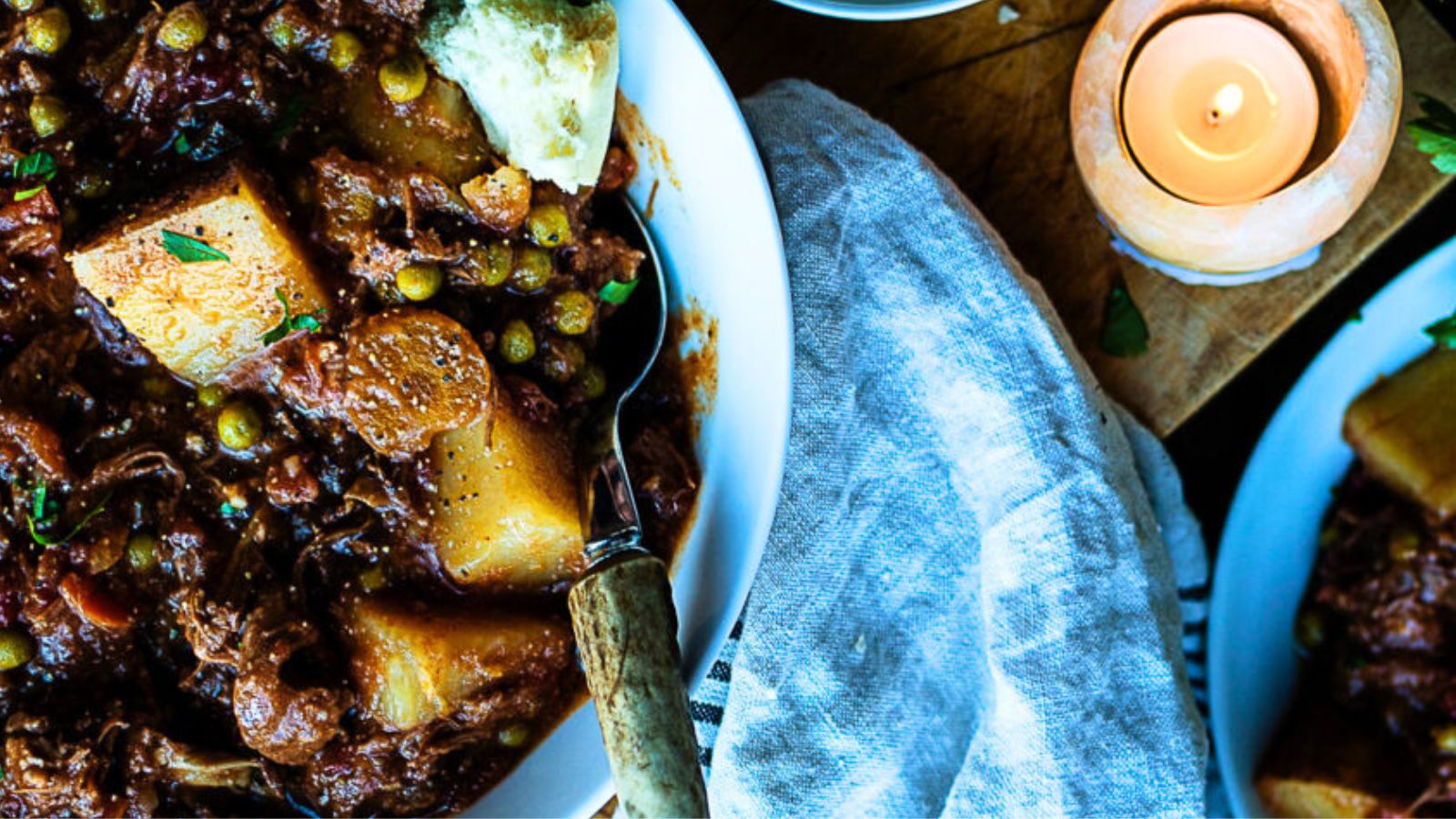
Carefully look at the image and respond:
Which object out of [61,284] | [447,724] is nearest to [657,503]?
[447,724]

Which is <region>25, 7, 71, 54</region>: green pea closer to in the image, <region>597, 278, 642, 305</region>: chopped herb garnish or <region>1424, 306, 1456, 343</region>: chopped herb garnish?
<region>597, 278, 642, 305</region>: chopped herb garnish

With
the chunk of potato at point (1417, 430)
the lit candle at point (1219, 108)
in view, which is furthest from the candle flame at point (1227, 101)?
the chunk of potato at point (1417, 430)

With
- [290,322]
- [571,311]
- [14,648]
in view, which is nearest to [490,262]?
[571,311]

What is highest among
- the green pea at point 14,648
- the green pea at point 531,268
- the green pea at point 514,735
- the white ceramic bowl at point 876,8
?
the white ceramic bowl at point 876,8

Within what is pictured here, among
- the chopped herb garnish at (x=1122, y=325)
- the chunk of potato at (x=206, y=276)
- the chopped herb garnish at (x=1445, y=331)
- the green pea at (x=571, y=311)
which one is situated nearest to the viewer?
the chunk of potato at (x=206, y=276)

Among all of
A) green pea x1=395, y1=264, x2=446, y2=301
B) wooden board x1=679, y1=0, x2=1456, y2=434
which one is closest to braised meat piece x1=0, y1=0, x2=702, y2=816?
green pea x1=395, y1=264, x2=446, y2=301

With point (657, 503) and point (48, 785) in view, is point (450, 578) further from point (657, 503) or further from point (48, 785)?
point (48, 785)

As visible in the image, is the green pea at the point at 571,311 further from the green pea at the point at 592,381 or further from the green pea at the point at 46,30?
the green pea at the point at 46,30
